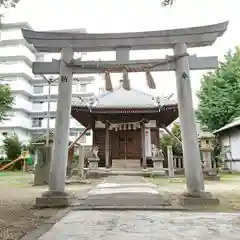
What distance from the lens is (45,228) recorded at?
376 centimetres

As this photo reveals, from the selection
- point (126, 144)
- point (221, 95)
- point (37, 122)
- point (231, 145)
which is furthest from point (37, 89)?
point (231, 145)

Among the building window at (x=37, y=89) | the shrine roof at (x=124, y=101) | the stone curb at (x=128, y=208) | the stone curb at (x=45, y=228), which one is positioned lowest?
the stone curb at (x=45, y=228)

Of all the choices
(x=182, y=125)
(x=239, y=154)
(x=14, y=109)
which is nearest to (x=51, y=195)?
(x=182, y=125)

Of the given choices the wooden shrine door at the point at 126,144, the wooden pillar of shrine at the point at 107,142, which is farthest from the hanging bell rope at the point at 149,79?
the wooden shrine door at the point at 126,144

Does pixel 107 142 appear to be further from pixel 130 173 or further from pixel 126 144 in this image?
pixel 130 173

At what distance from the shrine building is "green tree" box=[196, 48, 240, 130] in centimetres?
478

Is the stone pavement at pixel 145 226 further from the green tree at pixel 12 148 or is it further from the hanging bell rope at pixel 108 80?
the green tree at pixel 12 148

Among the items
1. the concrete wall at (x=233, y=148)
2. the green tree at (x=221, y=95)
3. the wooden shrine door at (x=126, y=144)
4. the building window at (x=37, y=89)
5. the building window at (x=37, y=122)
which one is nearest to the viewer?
the wooden shrine door at (x=126, y=144)

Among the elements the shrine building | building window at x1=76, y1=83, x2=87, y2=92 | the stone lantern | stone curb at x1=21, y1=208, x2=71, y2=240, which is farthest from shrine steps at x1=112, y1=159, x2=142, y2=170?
building window at x1=76, y1=83, x2=87, y2=92

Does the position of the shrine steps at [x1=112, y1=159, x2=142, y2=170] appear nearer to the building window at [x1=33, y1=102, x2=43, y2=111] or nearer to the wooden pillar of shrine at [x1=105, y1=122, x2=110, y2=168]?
the wooden pillar of shrine at [x1=105, y1=122, x2=110, y2=168]

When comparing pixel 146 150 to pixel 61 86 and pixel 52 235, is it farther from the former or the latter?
pixel 52 235

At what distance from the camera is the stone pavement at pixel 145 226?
11.0 feet

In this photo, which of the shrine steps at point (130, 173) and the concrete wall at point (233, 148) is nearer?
the shrine steps at point (130, 173)

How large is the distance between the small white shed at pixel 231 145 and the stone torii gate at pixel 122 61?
1442 cm
